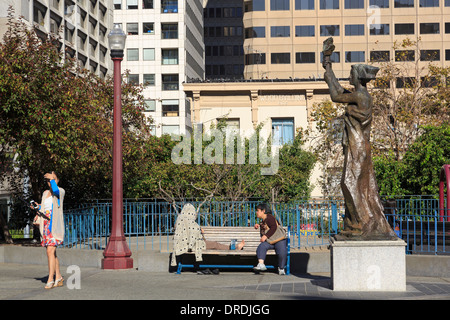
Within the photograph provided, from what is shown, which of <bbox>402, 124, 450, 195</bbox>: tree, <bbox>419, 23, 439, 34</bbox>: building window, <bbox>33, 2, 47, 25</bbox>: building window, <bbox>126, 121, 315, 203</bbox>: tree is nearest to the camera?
<bbox>126, 121, 315, 203</bbox>: tree

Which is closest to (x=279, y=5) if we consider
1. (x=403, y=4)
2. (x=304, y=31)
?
(x=304, y=31)

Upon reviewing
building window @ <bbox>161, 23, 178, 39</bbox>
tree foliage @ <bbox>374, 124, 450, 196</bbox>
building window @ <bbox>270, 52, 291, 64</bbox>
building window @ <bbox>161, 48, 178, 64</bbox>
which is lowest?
tree foliage @ <bbox>374, 124, 450, 196</bbox>

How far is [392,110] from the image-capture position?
102 feet

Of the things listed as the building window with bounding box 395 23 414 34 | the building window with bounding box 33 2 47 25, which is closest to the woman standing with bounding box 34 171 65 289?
the building window with bounding box 33 2 47 25

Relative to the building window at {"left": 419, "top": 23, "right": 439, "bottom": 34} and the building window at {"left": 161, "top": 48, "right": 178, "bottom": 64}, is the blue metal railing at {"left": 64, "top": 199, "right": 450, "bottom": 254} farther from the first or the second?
the building window at {"left": 161, "top": 48, "right": 178, "bottom": 64}

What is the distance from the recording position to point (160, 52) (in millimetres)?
80312

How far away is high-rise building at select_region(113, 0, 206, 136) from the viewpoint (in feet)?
262

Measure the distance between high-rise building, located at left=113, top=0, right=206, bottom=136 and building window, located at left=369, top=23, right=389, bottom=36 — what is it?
20957 mm

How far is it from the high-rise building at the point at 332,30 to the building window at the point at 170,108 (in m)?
10.5

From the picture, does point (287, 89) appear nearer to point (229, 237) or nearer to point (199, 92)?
point (199, 92)

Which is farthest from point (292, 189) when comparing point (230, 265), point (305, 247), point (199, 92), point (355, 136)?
point (355, 136)

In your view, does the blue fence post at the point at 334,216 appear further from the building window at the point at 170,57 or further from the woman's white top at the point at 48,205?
the building window at the point at 170,57

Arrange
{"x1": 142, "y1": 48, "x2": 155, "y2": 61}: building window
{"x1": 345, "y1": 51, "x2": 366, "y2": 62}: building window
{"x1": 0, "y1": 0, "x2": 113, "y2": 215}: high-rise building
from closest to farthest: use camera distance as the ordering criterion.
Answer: {"x1": 0, "y1": 0, "x2": 113, "y2": 215}: high-rise building
{"x1": 345, "y1": 51, "x2": 366, "y2": 62}: building window
{"x1": 142, "y1": 48, "x2": 155, "y2": 61}: building window

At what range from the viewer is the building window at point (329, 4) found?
72625 mm
